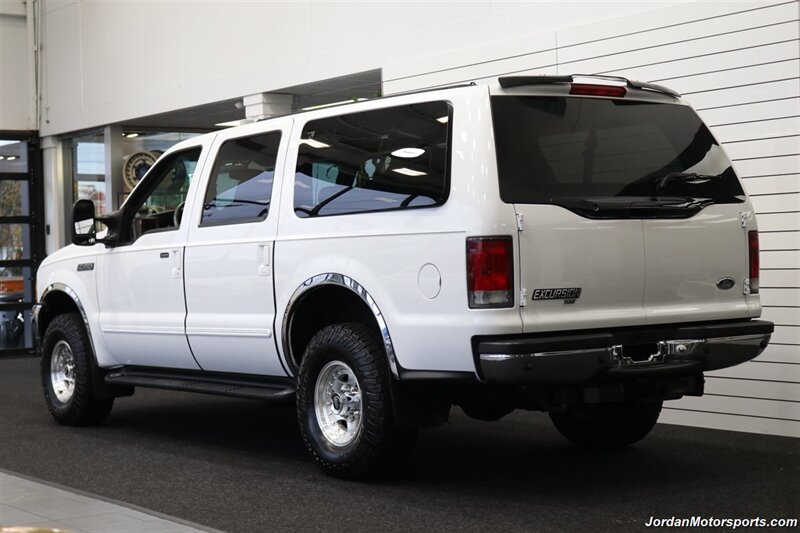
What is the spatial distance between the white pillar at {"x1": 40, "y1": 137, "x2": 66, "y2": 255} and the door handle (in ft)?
34.6

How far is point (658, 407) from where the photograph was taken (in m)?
7.38

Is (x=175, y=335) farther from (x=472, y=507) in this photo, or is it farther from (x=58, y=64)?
(x=58, y=64)

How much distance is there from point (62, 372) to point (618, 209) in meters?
5.13

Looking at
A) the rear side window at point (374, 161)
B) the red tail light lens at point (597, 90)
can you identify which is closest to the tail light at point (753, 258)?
the red tail light lens at point (597, 90)

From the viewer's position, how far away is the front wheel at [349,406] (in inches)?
246

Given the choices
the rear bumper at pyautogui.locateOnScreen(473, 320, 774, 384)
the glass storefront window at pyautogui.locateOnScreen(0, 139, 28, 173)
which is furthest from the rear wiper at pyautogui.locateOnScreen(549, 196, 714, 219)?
the glass storefront window at pyautogui.locateOnScreen(0, 139, 28, 173)

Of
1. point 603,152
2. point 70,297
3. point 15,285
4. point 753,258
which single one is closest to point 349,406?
point 603,152

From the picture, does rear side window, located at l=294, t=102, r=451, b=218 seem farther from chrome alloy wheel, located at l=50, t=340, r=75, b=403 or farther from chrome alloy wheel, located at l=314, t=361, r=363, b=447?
chrome alloy wheel, located at l=50, t=340, r=75, b=403

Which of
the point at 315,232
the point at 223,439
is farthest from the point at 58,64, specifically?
the point at 315,232

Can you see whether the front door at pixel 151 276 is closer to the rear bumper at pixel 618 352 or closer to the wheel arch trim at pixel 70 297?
the wheel arch trim at pixel 70 297

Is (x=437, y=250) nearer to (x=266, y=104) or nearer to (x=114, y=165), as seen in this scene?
(x=266, y=104)

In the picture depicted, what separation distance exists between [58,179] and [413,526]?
12.7m

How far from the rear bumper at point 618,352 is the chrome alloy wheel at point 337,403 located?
3.66 ft

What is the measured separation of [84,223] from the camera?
340 inches
